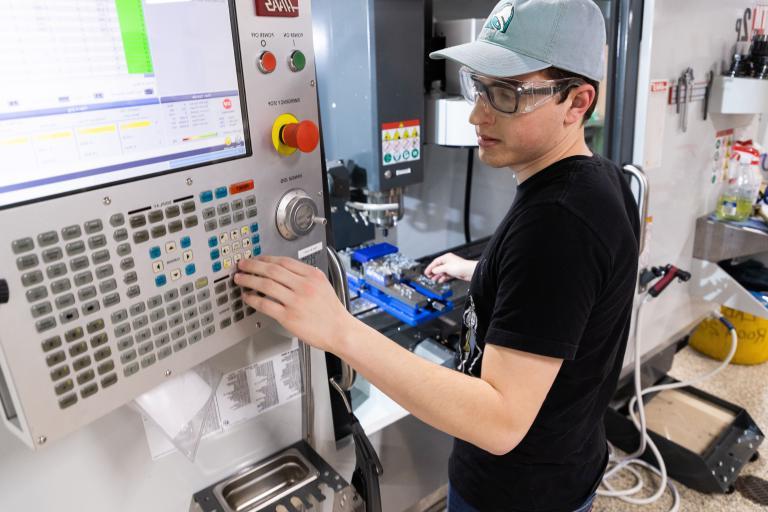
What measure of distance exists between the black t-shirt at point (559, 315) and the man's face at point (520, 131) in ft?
0.13

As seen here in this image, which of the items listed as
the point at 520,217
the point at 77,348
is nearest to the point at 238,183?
the point at 77,348

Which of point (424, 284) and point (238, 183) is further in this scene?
point (424, 284)

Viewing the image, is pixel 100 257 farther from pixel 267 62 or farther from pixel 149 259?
pixel 267 62

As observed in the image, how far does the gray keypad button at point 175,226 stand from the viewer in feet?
2.36

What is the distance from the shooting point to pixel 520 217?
833mm

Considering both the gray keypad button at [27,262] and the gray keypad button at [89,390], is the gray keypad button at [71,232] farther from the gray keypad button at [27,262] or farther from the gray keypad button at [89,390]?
the gray keypad button at [89,390]

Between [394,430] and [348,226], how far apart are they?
59 centimetres

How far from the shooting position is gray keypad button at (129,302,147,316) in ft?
2.27

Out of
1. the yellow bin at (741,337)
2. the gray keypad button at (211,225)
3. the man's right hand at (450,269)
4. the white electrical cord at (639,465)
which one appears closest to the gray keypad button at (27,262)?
the gray keypad button at (211,225)

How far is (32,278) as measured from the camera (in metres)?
0.59

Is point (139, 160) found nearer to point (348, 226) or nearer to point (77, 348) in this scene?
point (77, 348)

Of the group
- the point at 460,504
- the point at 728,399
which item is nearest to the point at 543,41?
the point at 460,504

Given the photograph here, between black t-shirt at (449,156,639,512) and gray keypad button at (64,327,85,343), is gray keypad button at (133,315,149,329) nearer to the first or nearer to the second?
gray keypad button at (64,327,85,343)

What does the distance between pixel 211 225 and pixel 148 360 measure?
20 centimetres
